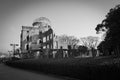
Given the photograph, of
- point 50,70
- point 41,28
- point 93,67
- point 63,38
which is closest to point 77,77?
point 93,67

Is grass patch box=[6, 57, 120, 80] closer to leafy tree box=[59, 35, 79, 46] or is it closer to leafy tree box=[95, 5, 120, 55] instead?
leafy tree box=[95, 5, 120, 55]

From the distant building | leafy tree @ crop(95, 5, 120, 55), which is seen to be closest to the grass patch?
leafy tree @ crop(95, 5, 120, 55)

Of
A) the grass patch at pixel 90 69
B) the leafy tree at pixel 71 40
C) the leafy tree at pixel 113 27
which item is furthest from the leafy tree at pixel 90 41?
the grass patch at pixel 90 69

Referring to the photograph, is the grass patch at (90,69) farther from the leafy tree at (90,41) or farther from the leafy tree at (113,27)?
the leafy tree at (90,41)

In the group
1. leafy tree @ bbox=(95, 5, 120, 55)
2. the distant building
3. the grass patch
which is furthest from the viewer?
the distant building

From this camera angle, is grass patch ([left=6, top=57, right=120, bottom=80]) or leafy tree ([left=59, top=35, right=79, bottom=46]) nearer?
grass patch ([left=6, top=57, right=120, bottom=80])

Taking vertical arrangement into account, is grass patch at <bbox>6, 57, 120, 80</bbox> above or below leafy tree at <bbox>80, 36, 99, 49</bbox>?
below

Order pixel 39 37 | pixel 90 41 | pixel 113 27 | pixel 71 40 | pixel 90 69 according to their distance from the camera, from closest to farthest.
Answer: pixel 90 69 → pixel 113 27 → pixel 90 41 → pixel 71 40 → pixel 39 37

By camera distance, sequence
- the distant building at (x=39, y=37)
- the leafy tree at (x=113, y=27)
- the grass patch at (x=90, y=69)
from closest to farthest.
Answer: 1. the grass patch at (x=90, y=69)
2. the leafy tree at (x=113, y=27)
3. the distant building at (x=39, y=37)

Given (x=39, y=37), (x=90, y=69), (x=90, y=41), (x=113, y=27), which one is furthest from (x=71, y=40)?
(x=90, y=69)

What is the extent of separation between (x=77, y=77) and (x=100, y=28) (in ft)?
31.0

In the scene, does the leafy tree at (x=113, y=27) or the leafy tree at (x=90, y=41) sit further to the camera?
the leafy tree at (x=90, y=41)

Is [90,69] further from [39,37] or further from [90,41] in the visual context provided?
[39,37]

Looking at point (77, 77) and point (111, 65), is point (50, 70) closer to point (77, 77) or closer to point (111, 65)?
point (77, 77)
